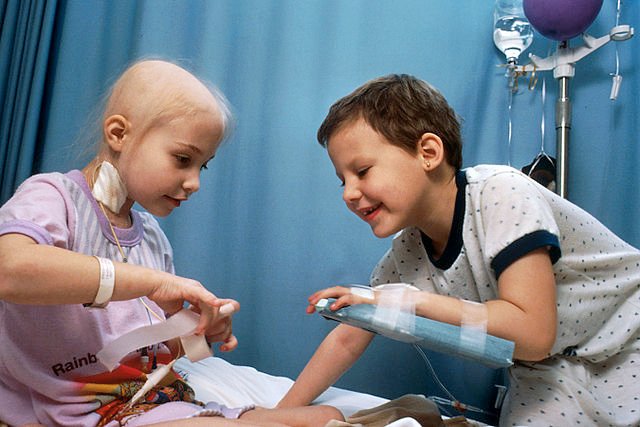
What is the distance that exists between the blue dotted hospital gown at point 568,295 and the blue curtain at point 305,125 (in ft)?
1.27

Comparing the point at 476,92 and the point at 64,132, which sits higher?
the point at 476,92

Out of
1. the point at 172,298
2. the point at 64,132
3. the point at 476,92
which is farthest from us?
the point at 64,132

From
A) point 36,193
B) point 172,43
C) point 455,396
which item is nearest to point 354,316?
point 36,193

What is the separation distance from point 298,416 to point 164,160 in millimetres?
482

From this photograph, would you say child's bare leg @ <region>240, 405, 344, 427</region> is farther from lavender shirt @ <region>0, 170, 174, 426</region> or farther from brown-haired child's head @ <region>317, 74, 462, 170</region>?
brown-haired child's head @ <region>317, 74, 462, 170</region>

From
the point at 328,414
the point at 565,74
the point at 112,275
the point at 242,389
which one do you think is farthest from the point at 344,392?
the point at 565,74

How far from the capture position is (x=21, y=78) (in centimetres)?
176

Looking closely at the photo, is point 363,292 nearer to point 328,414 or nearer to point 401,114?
point 328,414

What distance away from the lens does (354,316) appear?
854mm

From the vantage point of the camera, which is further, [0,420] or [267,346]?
[267,346]

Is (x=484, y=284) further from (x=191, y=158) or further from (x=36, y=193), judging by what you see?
(x=36, y=193)

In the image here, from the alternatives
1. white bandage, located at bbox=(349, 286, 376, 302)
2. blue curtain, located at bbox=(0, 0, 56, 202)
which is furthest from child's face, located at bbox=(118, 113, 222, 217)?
blue curtain, located at bbox=(0, 0, 56, 202)

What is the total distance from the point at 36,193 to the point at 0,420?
0.34m

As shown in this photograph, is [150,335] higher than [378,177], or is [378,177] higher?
[378,177]
